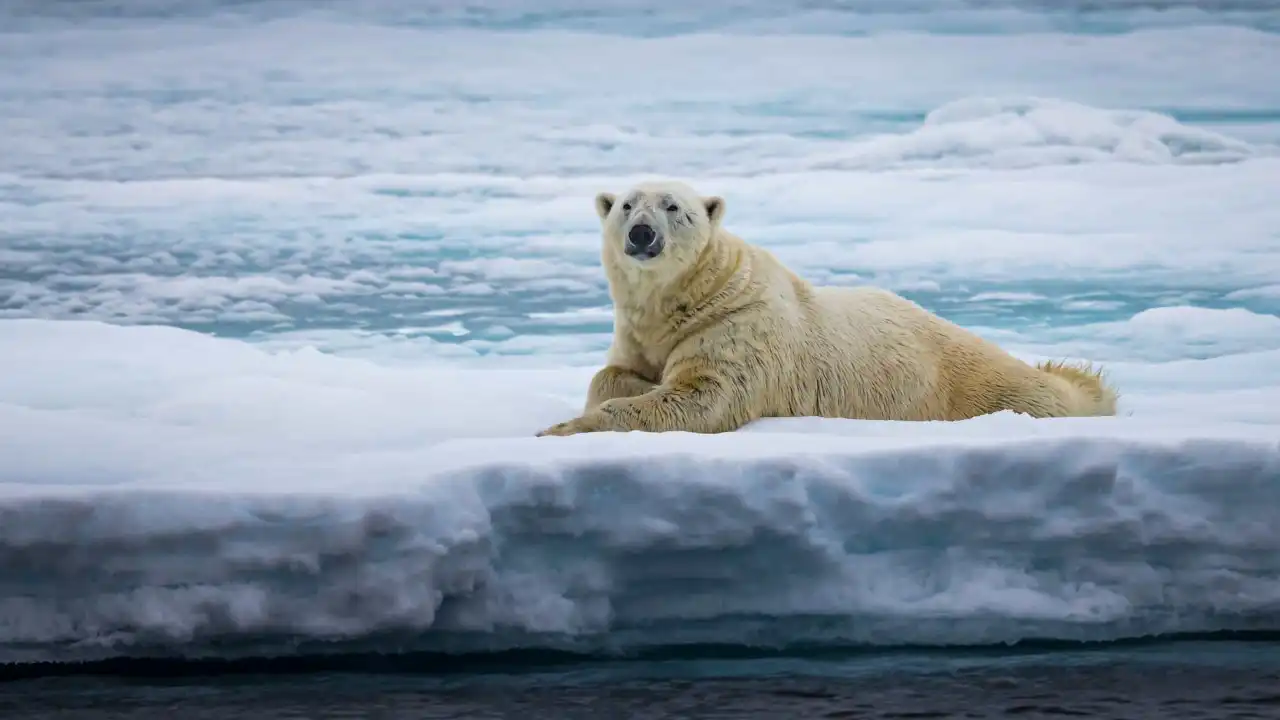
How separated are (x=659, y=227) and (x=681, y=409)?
2.16 feet

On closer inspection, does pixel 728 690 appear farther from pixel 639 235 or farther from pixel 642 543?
pixel 639 235

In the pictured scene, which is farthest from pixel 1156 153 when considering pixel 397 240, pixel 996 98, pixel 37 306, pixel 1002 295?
pixel 37 306

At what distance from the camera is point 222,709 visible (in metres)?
3.50

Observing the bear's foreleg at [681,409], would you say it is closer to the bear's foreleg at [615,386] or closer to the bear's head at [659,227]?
the bear's foreleg at [615,386]

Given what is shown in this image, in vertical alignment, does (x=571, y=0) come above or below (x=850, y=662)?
above

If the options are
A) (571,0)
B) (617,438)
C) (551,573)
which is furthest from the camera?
(571,0)

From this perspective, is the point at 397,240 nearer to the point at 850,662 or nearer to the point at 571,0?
the point at 571,0

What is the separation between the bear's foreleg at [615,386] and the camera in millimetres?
5363

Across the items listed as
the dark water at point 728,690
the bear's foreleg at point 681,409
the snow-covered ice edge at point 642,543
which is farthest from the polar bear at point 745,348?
the dark water at point 728,690

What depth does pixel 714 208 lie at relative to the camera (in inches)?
211

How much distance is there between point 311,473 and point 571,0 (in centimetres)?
943

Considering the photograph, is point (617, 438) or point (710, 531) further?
point (617, 438)

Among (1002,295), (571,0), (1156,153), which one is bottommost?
(1002,295)

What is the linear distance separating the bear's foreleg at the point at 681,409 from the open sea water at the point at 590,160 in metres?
3.76
